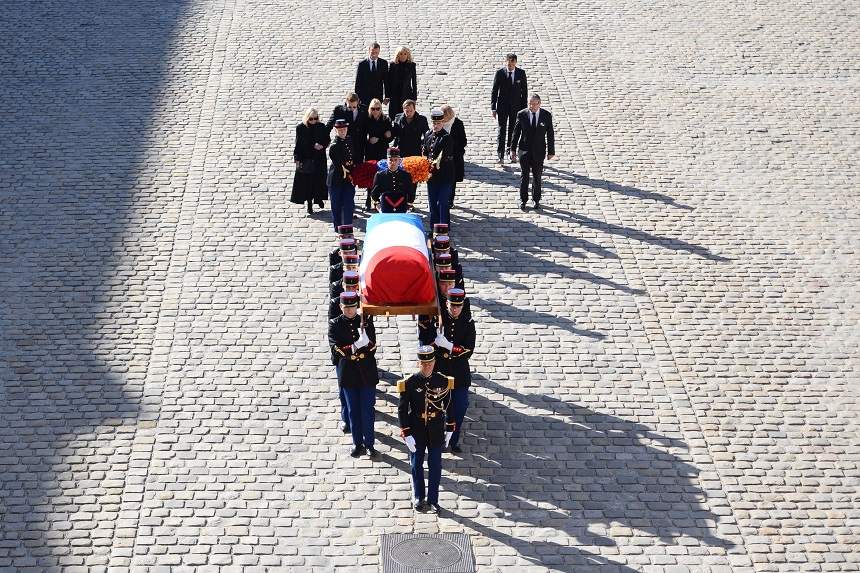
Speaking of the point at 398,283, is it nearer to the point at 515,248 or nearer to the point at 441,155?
the point at 441,155

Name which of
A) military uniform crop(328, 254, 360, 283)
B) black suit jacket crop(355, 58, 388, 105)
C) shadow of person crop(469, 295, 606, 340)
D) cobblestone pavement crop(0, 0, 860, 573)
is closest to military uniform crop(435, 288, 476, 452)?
cobblestone pavement crop(0, 0, 860, 573)

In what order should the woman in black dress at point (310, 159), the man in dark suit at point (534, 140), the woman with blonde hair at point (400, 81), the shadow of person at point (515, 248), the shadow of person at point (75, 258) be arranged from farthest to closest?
1. the woman with blonde hair at point (400, 81)
2. the man in dark suit at point (534, 140)
3. the woman in black dress at point (310, 159)
4. the shadow of person at point (515, 248)
5. the shadow of person at point (75, 258)

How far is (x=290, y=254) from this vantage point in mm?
15828

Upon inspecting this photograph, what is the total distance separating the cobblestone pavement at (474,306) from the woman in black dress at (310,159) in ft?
1.20

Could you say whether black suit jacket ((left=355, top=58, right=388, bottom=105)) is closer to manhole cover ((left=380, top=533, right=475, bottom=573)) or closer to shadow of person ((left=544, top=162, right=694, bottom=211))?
shadow of person ((left=544, top=162, right=694, bottom=211))

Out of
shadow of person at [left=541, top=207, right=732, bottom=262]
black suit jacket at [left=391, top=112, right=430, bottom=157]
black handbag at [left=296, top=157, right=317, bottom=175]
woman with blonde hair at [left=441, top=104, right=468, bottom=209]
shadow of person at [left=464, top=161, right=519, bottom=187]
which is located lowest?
shadow of person at [left=541, top=207, right=732, bottom=262]

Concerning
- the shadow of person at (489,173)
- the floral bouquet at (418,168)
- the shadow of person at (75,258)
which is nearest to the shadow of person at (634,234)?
the shadow of person at (489,173)

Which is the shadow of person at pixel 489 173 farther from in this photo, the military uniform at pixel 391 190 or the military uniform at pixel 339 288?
the military uniform at pixel 339 288

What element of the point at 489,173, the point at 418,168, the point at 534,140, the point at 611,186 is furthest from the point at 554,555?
the point at 489,173

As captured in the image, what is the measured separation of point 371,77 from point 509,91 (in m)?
2.06

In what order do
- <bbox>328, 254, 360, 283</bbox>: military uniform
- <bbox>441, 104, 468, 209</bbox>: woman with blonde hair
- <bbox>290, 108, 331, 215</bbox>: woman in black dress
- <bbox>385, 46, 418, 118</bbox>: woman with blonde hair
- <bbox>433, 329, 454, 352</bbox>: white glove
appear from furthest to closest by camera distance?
<bbox>385, 46, 418, 118</bbox>: woman with blonde hair
<bbox>290, 108, 331, 215</bbox>: woman in black dress
<bbox>441, 104, 468, 209</bbox>: woman with blonde hair
<bbox>328, 254, 360, 283</bbox>: military uniform
<bbox>433, 329, 454, 352</bbox>: white glove

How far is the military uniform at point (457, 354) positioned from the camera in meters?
12.0

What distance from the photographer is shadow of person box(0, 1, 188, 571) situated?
38.0 feet

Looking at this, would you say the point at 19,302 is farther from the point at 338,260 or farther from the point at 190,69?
the point at 190,69
